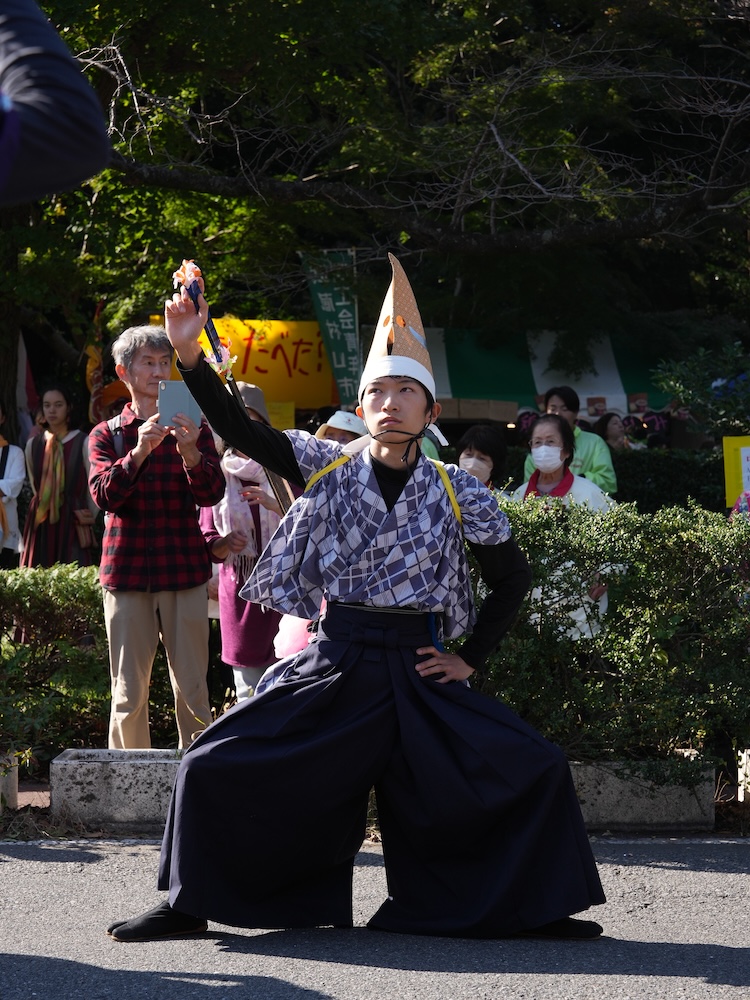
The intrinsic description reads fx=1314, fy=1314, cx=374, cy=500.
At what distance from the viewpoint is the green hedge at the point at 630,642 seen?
5.48 metres

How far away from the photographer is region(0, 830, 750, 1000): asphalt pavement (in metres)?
3.59

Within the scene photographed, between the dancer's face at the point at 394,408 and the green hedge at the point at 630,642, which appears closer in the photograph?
the dancer's face at the point at 394,408

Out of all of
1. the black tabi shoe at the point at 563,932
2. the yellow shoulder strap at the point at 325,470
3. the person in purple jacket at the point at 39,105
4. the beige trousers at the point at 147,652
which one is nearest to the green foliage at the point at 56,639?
the beige trousers at the point at 147,652

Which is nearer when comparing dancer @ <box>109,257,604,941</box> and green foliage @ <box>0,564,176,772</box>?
dancer @ <box>109,257,604,941</box>

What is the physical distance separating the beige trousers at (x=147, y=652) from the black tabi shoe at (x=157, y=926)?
172 centimetres

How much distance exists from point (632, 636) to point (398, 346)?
2.00 m

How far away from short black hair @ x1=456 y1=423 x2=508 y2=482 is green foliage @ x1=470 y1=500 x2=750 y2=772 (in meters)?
1.13

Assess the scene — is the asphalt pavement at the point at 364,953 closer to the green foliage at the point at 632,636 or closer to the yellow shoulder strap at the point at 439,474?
the green foliage at the point at 632,636

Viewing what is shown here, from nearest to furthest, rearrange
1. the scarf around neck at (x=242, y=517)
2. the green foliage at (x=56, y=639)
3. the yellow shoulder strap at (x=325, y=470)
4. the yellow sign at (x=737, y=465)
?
the yellow shoulder strap at (x=325, y=470) → the green foliage at (x=56, y=639) → the scarf around neck at (x=242, y=517) → the yellow sign at (x=737, y=465)

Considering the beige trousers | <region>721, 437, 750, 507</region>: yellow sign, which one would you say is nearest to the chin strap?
the beige trousers

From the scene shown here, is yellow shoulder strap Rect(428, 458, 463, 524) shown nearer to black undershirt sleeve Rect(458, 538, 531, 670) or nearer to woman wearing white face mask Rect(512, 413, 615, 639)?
black undershirt sleeve Rect(458, 538, 531, 670)

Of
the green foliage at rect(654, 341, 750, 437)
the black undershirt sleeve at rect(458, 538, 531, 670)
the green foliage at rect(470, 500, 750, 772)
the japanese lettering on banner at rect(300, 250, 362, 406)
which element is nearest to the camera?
the black undershirt sleeve at rect(458, 538, 531, 670)

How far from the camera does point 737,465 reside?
773 centimetres

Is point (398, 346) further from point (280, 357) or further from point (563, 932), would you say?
point (280, 357)
